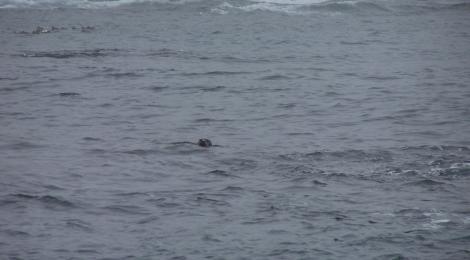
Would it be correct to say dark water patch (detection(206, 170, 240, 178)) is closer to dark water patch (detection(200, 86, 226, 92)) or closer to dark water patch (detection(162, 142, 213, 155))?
dark water patch (detection(162, 142, 213, 155))

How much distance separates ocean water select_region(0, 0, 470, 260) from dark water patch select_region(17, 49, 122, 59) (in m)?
0.11

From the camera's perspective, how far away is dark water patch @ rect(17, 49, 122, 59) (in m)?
28.6

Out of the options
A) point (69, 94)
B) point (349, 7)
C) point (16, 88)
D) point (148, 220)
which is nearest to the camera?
point (148, 220)

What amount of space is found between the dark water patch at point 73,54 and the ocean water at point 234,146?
114 mm

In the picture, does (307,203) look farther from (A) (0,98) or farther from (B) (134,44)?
(B) (134,44)

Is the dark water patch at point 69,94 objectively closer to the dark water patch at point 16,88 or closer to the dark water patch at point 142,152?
the dark water patch at point 16,88

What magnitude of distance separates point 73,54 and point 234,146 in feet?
47.6

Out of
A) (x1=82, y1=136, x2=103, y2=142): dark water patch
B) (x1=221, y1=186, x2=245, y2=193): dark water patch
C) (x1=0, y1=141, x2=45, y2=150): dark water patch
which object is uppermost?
(x1=0, y1=141, x2=45, y2=150): dark water patch

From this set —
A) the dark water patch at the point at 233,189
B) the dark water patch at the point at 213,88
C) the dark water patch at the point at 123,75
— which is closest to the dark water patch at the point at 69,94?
the dark water patch at the point at 123,75

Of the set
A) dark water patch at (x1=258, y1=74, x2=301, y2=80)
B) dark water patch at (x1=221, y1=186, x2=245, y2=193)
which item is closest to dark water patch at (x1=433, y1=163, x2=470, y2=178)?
dark water patch at (x1=221, y1=186, x2=245, y2=193)

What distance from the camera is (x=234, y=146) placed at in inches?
634

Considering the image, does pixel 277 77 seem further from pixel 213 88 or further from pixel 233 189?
pixel 233 189

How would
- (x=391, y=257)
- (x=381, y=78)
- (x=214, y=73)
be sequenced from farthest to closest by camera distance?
(x=214, y=73) → (x=381, y=78) → (x=391, y=257)

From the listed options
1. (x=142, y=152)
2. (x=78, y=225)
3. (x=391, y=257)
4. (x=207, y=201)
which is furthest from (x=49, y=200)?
(x=391, y=257)
